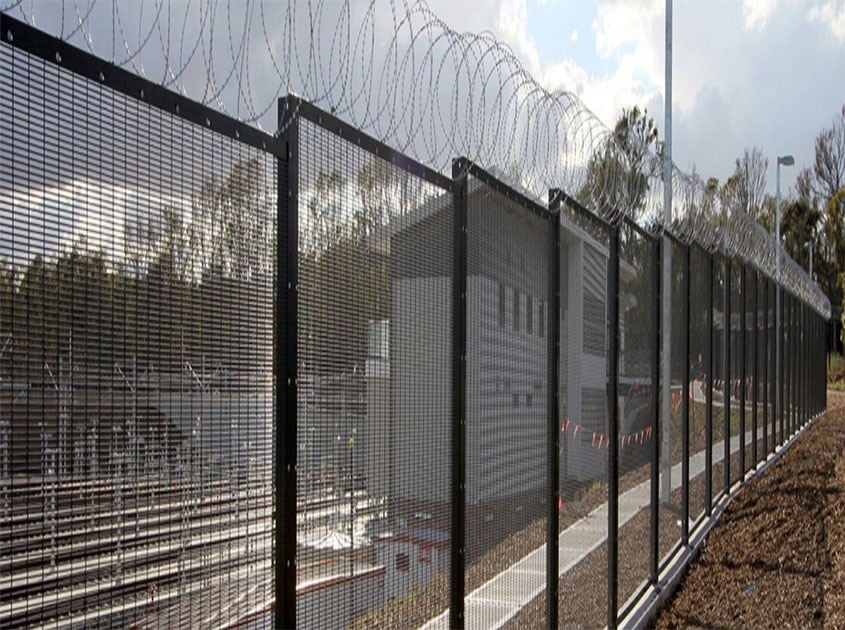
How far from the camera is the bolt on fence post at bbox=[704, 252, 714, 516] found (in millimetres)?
9453

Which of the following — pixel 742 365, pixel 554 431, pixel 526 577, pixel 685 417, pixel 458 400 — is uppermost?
pixel 742 365

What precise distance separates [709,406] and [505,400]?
20.8 feet

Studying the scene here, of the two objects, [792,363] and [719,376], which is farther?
[792,363]

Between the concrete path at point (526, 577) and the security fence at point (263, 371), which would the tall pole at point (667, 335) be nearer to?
the concrete path at point (526, 577)

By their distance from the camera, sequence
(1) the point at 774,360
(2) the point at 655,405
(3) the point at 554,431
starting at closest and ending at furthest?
(3) the point at 554,431
(2) the point at 655,405
(1) the point at 774,360

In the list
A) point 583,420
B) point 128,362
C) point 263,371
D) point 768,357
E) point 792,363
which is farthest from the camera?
point 792,363

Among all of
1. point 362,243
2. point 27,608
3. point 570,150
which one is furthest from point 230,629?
point 570,150

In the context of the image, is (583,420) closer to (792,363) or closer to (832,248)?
(792,363)

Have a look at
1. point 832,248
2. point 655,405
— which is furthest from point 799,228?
point 655,405

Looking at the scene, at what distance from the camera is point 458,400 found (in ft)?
12.2

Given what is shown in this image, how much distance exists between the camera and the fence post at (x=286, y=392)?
261 cm

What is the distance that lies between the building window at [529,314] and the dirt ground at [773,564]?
309 cm

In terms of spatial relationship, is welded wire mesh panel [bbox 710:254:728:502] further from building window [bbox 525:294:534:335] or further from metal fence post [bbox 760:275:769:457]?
building window [bbox 525:294:534:335]

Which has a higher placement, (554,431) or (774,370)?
(774,370)
